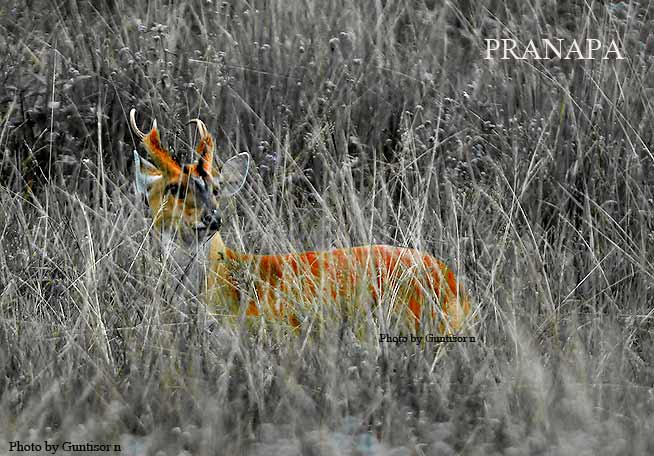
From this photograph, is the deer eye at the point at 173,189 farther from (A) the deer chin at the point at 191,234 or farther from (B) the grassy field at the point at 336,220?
(B) the grassy field at the point at 336,220

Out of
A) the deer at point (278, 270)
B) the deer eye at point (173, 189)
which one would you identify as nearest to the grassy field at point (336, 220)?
the deer at point (278, 270)

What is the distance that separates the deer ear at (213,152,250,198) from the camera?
4.25 metres

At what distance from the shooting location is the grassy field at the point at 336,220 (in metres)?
3.14

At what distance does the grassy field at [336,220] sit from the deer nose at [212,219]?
169mm

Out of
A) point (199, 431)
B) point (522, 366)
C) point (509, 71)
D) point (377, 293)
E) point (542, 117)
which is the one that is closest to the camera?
point (199, 431)

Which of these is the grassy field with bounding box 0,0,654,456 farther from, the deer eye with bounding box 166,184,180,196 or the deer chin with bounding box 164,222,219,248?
the deer eye with bounding box 166,184,180,196

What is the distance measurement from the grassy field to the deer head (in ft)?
0.47

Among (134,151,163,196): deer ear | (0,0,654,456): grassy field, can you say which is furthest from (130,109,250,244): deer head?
(0,0,654,456): grassy field

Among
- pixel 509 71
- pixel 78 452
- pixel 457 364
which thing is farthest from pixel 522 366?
pixel 509 71

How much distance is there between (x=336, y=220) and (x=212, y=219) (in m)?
0.58

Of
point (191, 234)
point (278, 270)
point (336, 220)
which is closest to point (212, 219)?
point (191, 234)

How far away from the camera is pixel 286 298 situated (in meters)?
3.80

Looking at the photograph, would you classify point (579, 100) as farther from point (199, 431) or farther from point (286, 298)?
point (199, 431)

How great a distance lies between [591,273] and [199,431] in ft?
5.53
